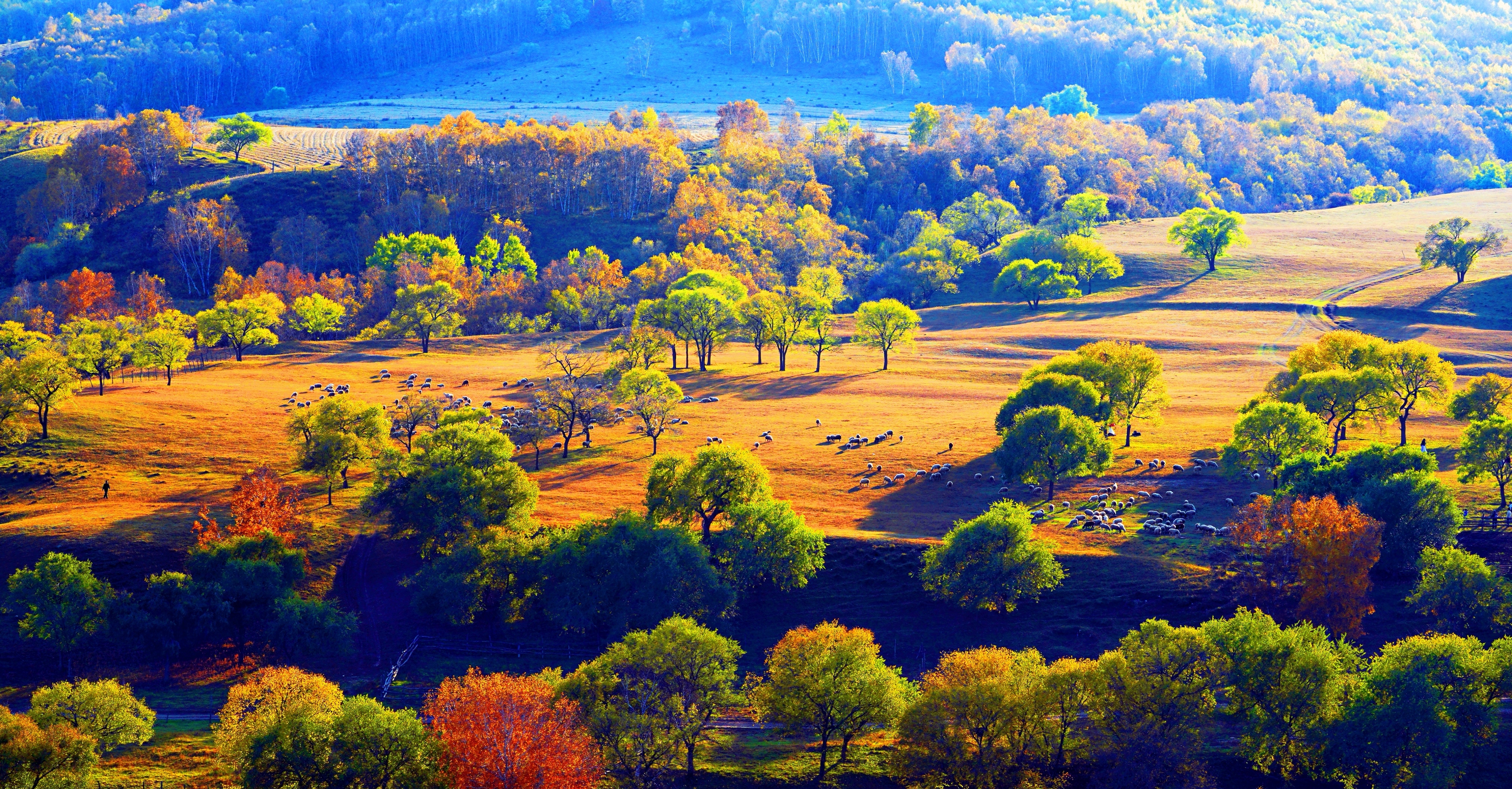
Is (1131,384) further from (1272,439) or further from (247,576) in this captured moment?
(247,576)

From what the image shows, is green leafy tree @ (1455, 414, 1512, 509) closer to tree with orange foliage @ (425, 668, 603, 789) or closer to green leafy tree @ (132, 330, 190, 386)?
tree with orange foliage @ (425, 668, 603, 789)

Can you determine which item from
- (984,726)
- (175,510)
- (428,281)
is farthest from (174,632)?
(428,281)

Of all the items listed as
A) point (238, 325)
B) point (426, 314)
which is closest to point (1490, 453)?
point (426, 314)

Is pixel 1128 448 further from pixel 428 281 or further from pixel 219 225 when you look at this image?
pixel 219 225

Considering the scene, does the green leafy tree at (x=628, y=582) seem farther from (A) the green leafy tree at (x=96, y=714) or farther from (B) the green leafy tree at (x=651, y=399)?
(A) the green leafy tree at (x=96, y=714)

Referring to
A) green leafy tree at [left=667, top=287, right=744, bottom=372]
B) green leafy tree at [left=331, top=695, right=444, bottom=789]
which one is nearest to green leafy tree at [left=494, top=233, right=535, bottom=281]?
green leafy tree at [left=667, top=287, right=744, bottom=372]
